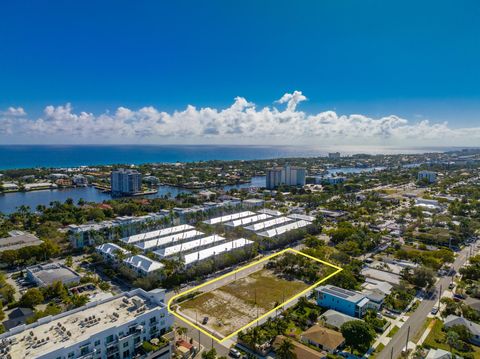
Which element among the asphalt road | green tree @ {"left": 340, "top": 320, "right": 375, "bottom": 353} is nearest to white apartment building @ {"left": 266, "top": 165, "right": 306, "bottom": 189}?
the asphalt road

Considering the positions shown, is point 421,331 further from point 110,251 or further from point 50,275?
point 50,275

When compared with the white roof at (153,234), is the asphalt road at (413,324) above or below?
below

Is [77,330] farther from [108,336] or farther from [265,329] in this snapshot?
[265,329]

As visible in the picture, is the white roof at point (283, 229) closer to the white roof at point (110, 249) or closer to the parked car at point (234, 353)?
the white roof at point (110, 249)

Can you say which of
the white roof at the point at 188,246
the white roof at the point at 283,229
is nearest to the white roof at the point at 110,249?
the white roof at the point at 188,246

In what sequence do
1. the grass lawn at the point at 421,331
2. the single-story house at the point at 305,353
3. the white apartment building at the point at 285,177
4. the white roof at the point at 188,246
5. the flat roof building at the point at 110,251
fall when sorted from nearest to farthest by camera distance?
the single-story house at the point at 305,353
the grass lawn at the point at 421,331
the flat roof building at the point at 110,251
the white roof at the point at 188,246
the white apartment building at the point at 285,177

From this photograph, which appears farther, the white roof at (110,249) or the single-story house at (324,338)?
the white roof at (110,249)

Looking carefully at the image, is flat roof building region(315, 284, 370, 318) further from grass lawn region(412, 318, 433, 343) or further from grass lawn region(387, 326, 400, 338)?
grass lawn region(412, 318, 433, 343)

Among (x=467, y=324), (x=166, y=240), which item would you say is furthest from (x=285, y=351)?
(x=166, y=240)

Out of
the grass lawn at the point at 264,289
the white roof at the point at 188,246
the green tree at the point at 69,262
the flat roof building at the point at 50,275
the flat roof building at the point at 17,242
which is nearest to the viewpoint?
the grass lawn at the point at 264,289
